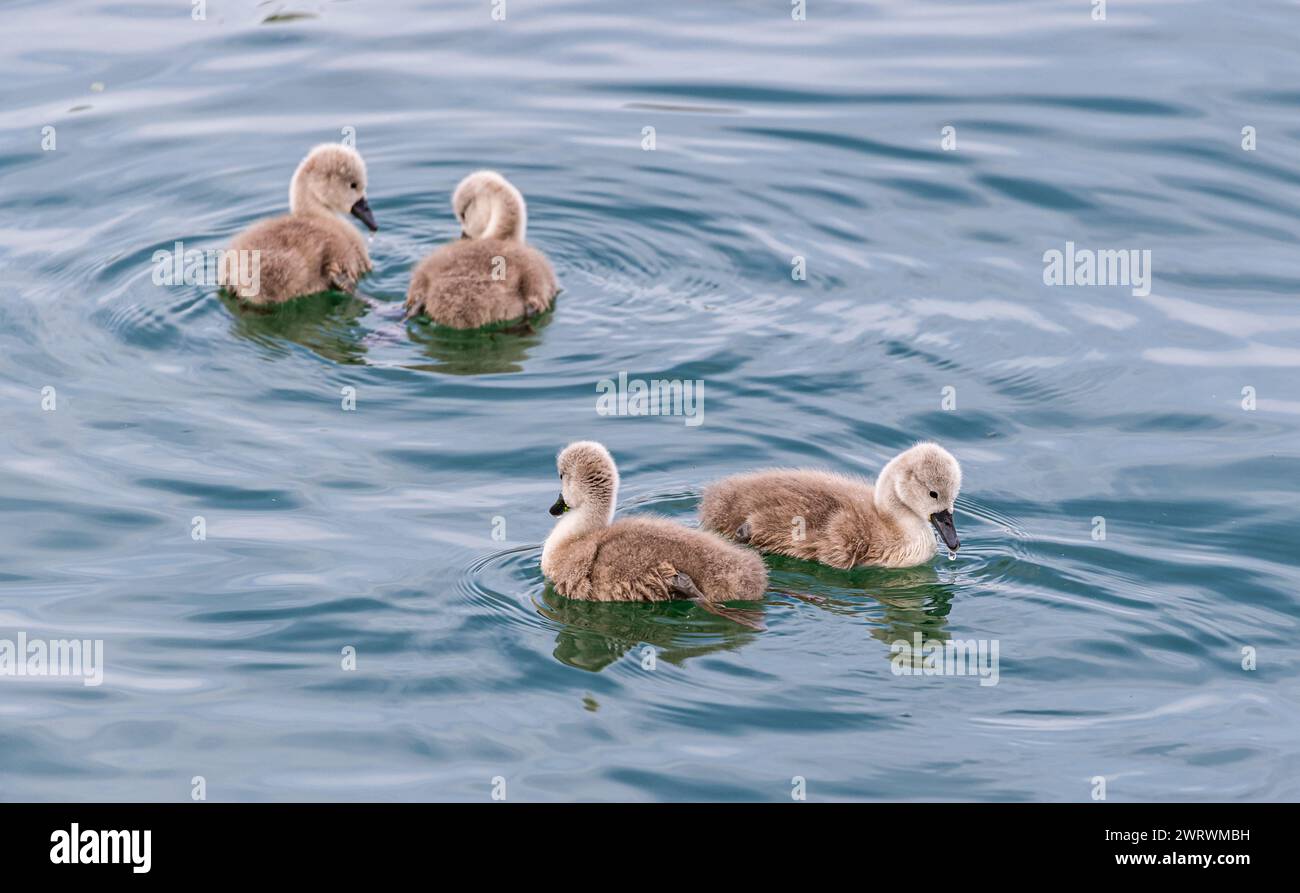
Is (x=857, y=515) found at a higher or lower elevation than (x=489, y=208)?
lower

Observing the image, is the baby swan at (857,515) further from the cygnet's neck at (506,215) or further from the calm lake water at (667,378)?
the cygnet's neck at (506,215)

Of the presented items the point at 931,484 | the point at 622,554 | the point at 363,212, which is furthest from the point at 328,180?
the point at 931,484

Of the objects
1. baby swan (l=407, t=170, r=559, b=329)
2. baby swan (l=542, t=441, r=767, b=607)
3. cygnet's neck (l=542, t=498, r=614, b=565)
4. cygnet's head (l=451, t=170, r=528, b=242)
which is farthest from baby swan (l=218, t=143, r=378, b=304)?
cygnet's neck (l=542, t=498, r=614, b=565)

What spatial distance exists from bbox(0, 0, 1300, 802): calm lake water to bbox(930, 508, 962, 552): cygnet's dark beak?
23 cm

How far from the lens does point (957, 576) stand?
9953mm

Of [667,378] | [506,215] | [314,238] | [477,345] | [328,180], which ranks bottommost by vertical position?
[667,378]

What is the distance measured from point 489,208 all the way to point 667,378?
2291mm

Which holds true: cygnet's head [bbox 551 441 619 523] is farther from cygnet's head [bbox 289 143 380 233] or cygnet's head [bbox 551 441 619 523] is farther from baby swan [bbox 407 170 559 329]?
cygnet's head [bbox 289 143 380 233]

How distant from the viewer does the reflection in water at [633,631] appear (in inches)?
358

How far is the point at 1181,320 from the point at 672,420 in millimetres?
4007

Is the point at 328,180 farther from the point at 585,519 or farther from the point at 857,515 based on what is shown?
the point at 857,515

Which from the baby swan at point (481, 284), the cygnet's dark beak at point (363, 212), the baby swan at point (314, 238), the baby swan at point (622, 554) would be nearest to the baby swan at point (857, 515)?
the baby swan at point (622, 554)

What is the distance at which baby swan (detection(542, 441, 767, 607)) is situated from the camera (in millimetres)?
9297

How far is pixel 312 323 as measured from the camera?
12750mm
